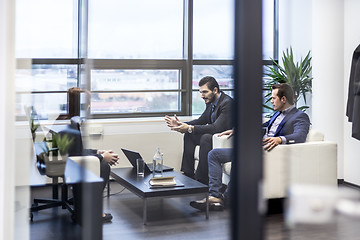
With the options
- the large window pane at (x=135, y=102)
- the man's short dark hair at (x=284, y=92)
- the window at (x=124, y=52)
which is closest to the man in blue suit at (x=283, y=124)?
the man's short dark hair at (x=284, y=92)

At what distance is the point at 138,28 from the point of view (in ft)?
9.09

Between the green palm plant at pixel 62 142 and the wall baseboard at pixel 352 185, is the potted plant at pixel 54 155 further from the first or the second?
the wall baseboard at pixel 352 185

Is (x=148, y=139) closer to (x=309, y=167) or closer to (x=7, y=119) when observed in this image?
(x=7, y=119)

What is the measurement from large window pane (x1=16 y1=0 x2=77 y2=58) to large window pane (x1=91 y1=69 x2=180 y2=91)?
568 mm

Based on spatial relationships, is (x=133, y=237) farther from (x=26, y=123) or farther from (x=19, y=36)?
(x=19, y=36)

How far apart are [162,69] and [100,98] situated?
1.89ft

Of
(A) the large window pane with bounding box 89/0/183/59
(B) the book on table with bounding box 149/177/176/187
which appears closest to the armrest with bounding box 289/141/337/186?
(B) the book on table with bounding box 149/177/176/187

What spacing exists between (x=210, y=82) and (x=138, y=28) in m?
0.79

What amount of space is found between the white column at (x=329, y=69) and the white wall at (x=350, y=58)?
2 cm

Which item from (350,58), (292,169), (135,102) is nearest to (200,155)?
(135,102)

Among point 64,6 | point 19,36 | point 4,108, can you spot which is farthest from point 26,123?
point 64,6

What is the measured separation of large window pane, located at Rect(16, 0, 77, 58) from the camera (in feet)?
5.51

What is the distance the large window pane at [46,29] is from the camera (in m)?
1.68

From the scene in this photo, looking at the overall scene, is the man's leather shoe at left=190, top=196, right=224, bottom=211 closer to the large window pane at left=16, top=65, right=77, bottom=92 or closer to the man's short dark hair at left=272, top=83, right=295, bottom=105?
the man's short dark hair at left=272, top=83, right=295, bottom=105
